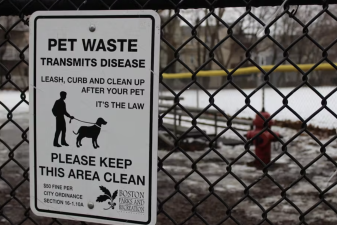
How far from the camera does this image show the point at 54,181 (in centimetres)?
172

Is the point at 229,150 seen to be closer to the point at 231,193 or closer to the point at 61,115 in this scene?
the point at 231,193

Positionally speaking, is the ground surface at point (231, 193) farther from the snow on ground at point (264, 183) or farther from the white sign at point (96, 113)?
the white sign at point (96, 113)

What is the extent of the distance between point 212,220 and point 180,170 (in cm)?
211

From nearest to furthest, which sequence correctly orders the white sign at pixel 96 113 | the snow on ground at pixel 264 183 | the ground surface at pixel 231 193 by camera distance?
the white sign at pixel 96 113 < the ground surface at pixel 231 193 < the snow on ground at pixel 264 183

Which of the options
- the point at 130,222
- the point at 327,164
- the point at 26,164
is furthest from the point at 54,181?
the point at 327,164

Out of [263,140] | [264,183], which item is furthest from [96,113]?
[263,140]

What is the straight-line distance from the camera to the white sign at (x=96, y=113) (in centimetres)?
156

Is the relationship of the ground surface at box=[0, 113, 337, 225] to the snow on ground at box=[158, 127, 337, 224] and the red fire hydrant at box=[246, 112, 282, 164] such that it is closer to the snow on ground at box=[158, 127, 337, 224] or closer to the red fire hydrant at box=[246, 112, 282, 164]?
the snow on ground at box=[158, 127, 337, 224]

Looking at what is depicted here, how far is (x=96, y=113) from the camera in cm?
161

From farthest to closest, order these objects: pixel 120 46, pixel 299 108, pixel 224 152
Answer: pixel 299 108, pixel 224 152, pixel 120 46

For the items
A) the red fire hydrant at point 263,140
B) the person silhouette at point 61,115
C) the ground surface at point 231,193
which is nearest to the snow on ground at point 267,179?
the ground surface at point 231,193

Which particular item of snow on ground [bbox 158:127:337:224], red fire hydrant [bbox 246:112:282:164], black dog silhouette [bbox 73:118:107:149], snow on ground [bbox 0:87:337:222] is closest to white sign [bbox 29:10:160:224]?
black dog silhouette [bbox 73:118:107:149]

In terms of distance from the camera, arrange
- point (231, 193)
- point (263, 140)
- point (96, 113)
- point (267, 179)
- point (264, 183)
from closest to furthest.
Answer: point (96, 113) < point (231, 193) < point (264, 183) < point (267, 179) < point (263, 140)

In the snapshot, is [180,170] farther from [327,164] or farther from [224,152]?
[327,164]
